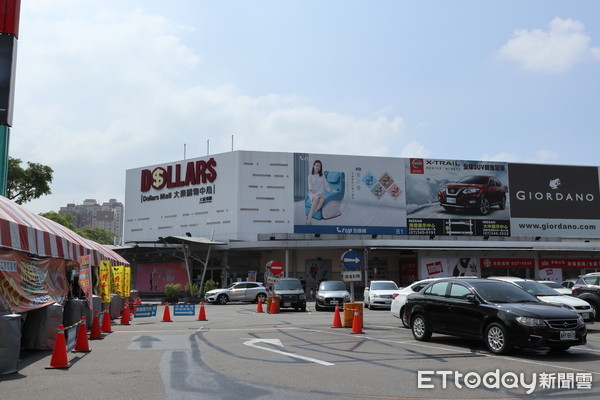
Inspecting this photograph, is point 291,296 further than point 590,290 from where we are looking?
Yes

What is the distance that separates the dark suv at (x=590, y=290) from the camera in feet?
58.9

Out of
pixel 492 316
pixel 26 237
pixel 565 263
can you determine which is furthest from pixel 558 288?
pixel 565 263

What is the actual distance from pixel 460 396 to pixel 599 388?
203 cm

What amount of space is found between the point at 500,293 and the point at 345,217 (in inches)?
1508

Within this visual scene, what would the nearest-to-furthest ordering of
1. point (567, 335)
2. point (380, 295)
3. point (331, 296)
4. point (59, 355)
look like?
point (59, 355) < point (567, 335) < point (331, 296) < point (380, 295)

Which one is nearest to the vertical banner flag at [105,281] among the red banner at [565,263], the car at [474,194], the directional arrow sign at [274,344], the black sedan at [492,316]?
the directional arrow sign at [274,344]

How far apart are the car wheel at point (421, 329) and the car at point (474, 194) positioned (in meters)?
40.3

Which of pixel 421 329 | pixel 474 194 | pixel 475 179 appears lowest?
pixel 421 329

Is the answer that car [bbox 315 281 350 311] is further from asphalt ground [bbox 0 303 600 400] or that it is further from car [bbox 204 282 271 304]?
asphalt ground [bbox 0 303 600 400]

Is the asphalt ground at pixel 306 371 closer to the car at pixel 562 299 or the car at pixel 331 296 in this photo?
the car at pixel 562 299

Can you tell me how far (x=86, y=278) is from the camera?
581 inches

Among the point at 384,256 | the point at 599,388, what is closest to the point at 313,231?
the point at 384,256

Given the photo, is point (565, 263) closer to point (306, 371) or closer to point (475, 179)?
point (475, 179)

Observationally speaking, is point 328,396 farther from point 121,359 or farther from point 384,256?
point 384,256
